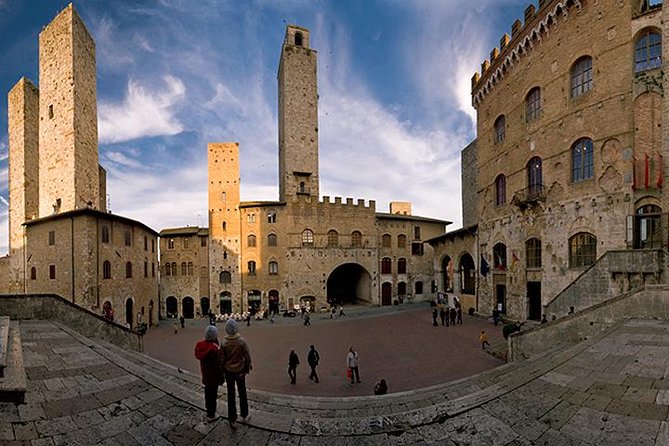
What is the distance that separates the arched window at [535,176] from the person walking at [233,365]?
820 inches

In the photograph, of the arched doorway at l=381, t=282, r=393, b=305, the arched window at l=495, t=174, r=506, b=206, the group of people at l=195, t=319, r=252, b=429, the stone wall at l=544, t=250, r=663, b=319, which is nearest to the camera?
the group of people at l=195, t=319, r=252, b=429

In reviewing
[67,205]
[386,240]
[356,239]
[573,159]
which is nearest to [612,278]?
[573,159]

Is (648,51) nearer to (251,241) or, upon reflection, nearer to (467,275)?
(467,275)

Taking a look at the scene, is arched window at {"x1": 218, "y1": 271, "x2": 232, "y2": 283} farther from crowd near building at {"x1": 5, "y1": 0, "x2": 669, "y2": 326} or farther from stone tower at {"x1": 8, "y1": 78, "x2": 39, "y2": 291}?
stone tower at {"x1": 8, "y1": 78, "x2": 39, "y2": 291}

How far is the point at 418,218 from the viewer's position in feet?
126

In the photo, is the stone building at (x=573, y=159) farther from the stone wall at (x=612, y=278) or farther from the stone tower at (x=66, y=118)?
the stone tower at (x=66, y=118)

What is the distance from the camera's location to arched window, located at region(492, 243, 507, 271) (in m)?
22.8

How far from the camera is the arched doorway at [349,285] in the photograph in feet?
122

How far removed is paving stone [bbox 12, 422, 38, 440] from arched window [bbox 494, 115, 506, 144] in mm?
26832

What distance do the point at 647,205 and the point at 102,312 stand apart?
1215 inches

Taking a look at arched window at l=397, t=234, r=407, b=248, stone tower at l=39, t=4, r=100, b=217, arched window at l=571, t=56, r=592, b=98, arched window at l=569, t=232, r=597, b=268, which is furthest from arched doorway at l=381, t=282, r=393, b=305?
stone tower at l=39, t=4, r=100, b=217

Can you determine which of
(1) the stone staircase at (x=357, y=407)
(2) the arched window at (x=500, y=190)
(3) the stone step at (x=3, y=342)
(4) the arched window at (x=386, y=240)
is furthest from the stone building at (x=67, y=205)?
(2) the arched window at (x=500, y=190)

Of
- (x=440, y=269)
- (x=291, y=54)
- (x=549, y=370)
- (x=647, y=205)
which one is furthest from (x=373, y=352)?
(x=291, y=54)

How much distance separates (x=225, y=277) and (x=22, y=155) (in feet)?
64.3
